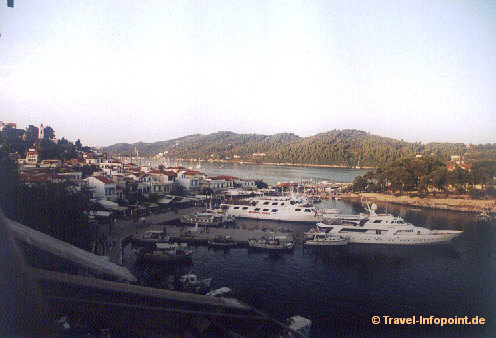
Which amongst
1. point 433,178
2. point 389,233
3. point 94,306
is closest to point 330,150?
point 433,178

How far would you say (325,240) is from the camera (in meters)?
6.62

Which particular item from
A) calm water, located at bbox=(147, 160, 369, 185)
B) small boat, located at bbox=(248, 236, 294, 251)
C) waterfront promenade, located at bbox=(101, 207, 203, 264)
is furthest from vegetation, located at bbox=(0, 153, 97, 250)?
calm water, located at bbox=(147, 160, 369, 185)

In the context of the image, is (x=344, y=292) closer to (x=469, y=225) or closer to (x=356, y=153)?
(x=469, y=225)

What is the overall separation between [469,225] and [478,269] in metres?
3.88

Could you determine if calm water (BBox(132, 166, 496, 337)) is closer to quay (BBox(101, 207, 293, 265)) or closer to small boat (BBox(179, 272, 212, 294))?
small boat (BBox(179, 272, 212, 294))

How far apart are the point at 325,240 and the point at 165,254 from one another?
2.98 metres

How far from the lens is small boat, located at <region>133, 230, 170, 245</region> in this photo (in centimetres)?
629

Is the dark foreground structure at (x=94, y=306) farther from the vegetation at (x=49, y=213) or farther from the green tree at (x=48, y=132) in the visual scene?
the green tree at (x=48, y=132)

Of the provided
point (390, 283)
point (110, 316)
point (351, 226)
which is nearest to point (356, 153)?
point (351, 226)

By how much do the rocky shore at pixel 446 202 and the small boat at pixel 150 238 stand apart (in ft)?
30.6

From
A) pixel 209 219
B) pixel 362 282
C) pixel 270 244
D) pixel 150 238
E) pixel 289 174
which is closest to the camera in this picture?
pixel 362 282

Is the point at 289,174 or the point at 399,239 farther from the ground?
the point at 289,174

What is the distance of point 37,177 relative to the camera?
731 cm

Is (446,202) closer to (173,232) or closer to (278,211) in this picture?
(278,211)
